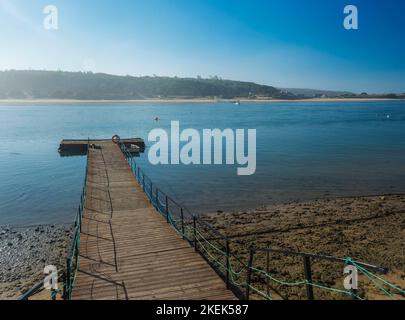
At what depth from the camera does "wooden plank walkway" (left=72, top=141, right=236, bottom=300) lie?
855cm

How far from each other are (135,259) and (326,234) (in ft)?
34.8

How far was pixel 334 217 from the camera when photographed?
20.2m

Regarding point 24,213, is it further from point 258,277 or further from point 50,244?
point 258,277

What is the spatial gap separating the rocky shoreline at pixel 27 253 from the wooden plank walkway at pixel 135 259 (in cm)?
237

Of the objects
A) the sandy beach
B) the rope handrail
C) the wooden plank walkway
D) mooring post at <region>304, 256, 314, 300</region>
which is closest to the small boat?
the rope handrail

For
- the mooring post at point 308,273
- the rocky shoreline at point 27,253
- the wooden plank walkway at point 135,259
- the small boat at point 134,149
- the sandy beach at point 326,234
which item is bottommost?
the rocky shoreline at point 27,253

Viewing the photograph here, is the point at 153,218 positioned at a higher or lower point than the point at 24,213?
higher

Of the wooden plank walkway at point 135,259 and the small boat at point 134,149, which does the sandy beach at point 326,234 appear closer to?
the wooden plank walkway at point 135,259

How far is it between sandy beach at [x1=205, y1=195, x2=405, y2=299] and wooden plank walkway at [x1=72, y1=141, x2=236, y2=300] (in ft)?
11.5

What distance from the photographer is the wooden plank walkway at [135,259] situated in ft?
28.0

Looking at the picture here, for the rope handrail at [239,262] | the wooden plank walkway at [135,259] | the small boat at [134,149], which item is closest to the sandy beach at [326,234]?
the rope handrail at [239,262]

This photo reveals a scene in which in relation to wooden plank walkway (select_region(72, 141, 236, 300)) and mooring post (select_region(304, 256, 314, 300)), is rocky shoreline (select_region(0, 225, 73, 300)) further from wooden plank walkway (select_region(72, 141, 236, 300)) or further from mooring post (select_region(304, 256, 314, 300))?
mooring post (select_region(304, 256, 314, 300))
